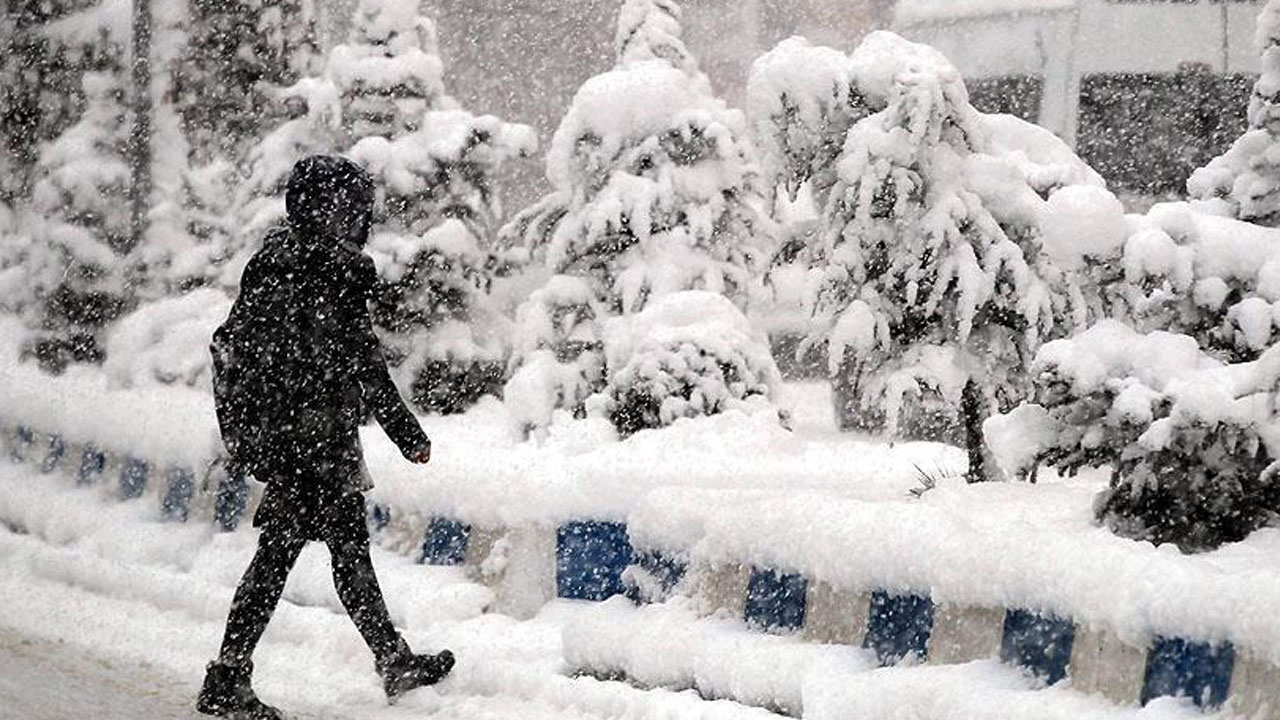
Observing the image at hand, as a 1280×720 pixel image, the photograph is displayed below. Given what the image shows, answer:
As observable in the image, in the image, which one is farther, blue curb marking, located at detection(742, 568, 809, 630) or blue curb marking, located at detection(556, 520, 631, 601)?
blue curb marking, located at detection(556, 520, 631, 601)

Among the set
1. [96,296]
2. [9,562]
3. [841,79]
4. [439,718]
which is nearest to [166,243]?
[96,296]

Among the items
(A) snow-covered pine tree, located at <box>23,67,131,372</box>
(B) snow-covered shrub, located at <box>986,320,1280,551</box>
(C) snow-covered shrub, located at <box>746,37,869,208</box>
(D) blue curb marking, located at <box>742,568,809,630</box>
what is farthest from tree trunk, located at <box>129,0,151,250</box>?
(B) snow-covered shrub, located at <box>986,320,1280,551</box>

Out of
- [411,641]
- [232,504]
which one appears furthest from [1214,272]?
[232,504]

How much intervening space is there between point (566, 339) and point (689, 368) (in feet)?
5.54

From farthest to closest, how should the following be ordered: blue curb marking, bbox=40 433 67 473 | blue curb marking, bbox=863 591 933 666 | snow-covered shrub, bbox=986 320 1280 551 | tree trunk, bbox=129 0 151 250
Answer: tree trunk, bbox=129 0 151 250, blue curb marking, bbox=40 433 67 473, blue curb marking, bbox=863 591 933 666, snow-covered shrub, bbox=986 320 1280 551

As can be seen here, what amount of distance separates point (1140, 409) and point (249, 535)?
5.71 meters

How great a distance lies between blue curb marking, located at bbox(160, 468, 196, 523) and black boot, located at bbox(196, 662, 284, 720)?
13.8 ft

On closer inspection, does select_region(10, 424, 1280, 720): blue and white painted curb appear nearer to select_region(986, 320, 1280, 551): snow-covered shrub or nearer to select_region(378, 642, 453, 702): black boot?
select_region(986, 320, 1280, 551): snow-covered shrub

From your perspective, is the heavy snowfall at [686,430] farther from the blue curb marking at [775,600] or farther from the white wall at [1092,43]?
the white wall at [1092,43]

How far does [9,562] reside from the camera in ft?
38.8

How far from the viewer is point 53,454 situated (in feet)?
45.5

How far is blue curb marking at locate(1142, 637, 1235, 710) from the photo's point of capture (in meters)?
5.50

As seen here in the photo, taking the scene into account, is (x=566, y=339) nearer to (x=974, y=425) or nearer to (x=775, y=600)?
(x=974, y=425)

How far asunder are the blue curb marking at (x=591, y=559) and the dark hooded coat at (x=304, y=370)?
47.4 inches
